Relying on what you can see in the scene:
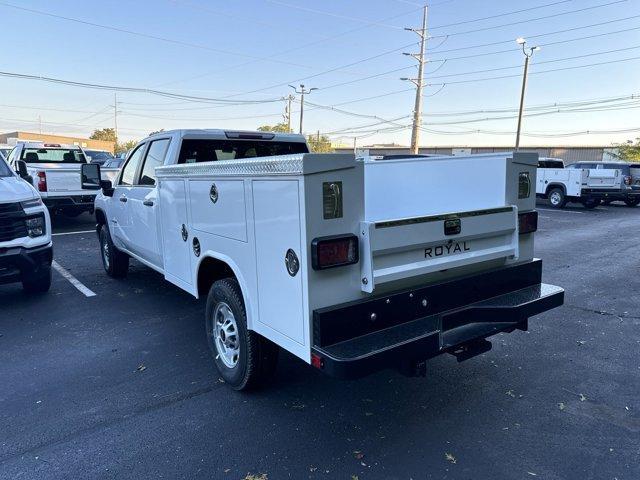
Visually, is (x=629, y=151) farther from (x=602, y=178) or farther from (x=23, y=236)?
(x=23, y=236)

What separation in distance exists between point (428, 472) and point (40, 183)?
11533mm

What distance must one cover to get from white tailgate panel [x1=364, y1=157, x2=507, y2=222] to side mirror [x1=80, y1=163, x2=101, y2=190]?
162 inches

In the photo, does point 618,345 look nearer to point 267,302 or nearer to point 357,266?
point 357,266

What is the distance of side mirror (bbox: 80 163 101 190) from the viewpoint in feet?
20.3

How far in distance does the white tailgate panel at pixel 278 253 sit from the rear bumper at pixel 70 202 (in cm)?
1034

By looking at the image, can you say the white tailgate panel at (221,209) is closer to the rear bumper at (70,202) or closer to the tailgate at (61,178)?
the tailgate at (61,178)

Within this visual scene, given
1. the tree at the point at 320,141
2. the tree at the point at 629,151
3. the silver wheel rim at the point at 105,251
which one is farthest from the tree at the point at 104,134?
A: the silver wheel rim at the point at 105,251

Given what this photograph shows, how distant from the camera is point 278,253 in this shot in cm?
291

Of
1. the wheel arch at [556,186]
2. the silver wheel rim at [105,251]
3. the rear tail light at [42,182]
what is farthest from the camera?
the wheel arch at [556,186]

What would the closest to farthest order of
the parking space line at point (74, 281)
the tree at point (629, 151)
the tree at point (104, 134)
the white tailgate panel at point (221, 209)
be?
1. the white tailgate panel at point (221, 209)
2. the parking space line at point (74, 281)
3. the tree at point (629, 151)
4. the tree at point (104, 134)

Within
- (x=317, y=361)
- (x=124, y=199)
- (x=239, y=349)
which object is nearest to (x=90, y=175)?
(x=124, y=199)

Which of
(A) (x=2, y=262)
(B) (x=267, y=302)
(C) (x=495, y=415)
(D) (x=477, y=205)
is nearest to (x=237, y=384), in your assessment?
(B) (x=267, y=302)

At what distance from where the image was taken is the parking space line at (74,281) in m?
6.58

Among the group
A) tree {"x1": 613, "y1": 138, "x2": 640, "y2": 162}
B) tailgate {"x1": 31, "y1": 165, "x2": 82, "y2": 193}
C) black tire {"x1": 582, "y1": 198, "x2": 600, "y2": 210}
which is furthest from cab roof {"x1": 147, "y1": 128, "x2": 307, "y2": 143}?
tree {"x1": 613, "y1": 138, "x2": 640, "y2": 162}
